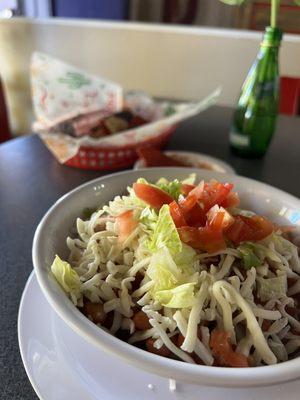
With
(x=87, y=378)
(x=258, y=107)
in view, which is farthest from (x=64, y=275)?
(x=258, y=107)

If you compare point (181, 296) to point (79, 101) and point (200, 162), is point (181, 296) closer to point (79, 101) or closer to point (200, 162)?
point (200, 162)

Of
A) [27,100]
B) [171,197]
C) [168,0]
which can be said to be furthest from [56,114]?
[168,0]

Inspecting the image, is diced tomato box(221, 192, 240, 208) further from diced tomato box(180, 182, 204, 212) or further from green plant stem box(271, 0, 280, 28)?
green plant stem box(271, 0, 280, 28)

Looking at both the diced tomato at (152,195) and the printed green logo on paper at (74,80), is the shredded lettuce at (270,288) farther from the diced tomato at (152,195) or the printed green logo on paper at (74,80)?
the printed green logo on paper at (74,80)

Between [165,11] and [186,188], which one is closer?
[186,188]

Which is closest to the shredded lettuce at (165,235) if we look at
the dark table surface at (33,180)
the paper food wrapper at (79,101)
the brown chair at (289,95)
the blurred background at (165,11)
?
the dark table surface at (33,180)

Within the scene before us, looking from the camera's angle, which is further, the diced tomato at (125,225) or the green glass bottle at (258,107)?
the green glass bottle at (258,107)

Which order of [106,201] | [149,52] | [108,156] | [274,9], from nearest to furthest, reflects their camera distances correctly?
[106,201] → [274,9] → [108,156] → [149,52]

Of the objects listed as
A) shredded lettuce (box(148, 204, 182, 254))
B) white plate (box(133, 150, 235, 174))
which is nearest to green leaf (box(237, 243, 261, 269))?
shredded lettuce (box(148, 204, 182, 254))
